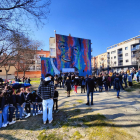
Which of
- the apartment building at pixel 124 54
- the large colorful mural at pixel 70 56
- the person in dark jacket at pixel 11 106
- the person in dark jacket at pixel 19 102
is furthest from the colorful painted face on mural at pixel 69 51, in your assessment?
the apartment building at pixel 124 54

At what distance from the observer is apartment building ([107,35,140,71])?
36.9 m

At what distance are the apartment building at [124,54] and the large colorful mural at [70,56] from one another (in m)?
23.3

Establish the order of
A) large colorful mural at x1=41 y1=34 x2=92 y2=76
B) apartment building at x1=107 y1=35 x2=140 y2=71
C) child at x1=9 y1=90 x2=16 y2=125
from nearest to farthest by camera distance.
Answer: child at x1=9 y1=90 x2=16 y2=125 → large colorful mural at x1=41 y1=34 x2=92 y2=76 → apartment building at x1=107 y1=35 x2=140 y2=71

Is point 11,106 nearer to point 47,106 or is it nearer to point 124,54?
point 47,106

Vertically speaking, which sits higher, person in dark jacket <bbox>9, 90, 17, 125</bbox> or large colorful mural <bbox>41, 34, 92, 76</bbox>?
large colorful mural <bbox>41, 34, 92, 76</bbox>

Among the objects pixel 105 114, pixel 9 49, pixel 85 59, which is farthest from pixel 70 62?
pixel 105 114

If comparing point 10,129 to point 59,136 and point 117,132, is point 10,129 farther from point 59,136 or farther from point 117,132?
point 117,132

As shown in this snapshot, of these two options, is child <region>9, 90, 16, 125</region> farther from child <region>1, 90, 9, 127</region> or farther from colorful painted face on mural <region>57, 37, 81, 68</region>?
colorful painted face on mural <region>57, 37, 81, 68</region>

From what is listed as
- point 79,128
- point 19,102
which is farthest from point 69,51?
point 79,128

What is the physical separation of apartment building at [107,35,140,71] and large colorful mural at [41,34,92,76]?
Result: 2329cm

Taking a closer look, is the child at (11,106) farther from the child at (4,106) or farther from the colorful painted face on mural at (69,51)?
the colorful painted face on mural at (69,51)

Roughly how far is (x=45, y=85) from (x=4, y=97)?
1643mm

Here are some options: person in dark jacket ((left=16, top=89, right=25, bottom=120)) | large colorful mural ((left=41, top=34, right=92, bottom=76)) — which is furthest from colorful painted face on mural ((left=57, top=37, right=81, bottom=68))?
person in dark jacket ((left=16, top=89, right=25, bottom=120))

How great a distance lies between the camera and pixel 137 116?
4039 millimetres
